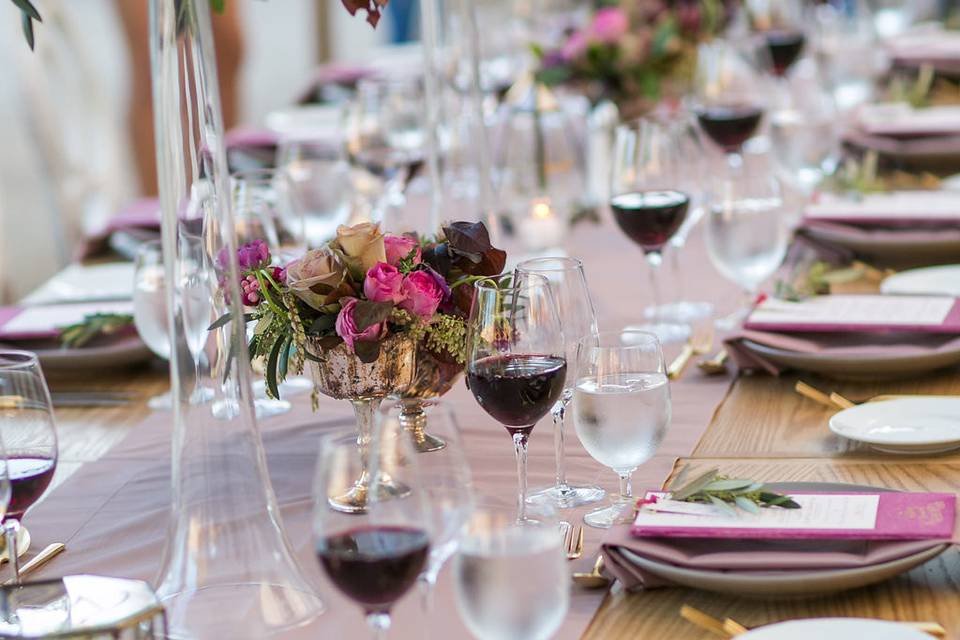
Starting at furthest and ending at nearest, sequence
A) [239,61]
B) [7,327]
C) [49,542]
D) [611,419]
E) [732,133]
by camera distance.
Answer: [239,61]
[732,133]
[7,327]
[49,542]
[611,419]

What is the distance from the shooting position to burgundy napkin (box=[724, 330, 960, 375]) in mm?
1488

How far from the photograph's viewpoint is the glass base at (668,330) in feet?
5.60

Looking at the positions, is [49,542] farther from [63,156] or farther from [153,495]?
[63,156]

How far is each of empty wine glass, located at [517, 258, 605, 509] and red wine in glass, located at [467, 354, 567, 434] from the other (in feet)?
0.09

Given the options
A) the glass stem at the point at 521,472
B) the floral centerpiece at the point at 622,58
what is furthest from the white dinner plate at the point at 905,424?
the floral centerpiece at the point at 622,58

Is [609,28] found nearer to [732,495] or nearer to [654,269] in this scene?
[654,269]

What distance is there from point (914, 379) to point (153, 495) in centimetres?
79

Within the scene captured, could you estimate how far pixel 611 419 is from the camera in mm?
1110

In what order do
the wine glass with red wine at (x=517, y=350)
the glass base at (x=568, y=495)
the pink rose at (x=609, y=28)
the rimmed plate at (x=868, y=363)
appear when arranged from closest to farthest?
the wine glass with red wine at (x=517, y=350), the glass base at (x=568, y=495), the rimmed plate at (x=868, y=363), the pink rose at (x=609, y=28)

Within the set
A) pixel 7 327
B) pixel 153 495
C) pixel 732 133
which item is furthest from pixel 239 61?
pixel 153 495

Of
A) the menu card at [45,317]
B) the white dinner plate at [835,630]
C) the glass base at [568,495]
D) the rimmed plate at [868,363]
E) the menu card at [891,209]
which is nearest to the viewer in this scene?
the white dinner plate at [835,630]

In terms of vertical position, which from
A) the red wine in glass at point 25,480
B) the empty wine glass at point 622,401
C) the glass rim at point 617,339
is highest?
the glass rim at point 617,339

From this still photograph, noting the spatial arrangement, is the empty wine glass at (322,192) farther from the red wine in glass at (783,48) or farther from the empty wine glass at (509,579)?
the empty wine glass at (509,579)

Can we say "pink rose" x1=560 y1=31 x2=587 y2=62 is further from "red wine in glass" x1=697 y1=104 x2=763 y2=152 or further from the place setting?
the place setting
